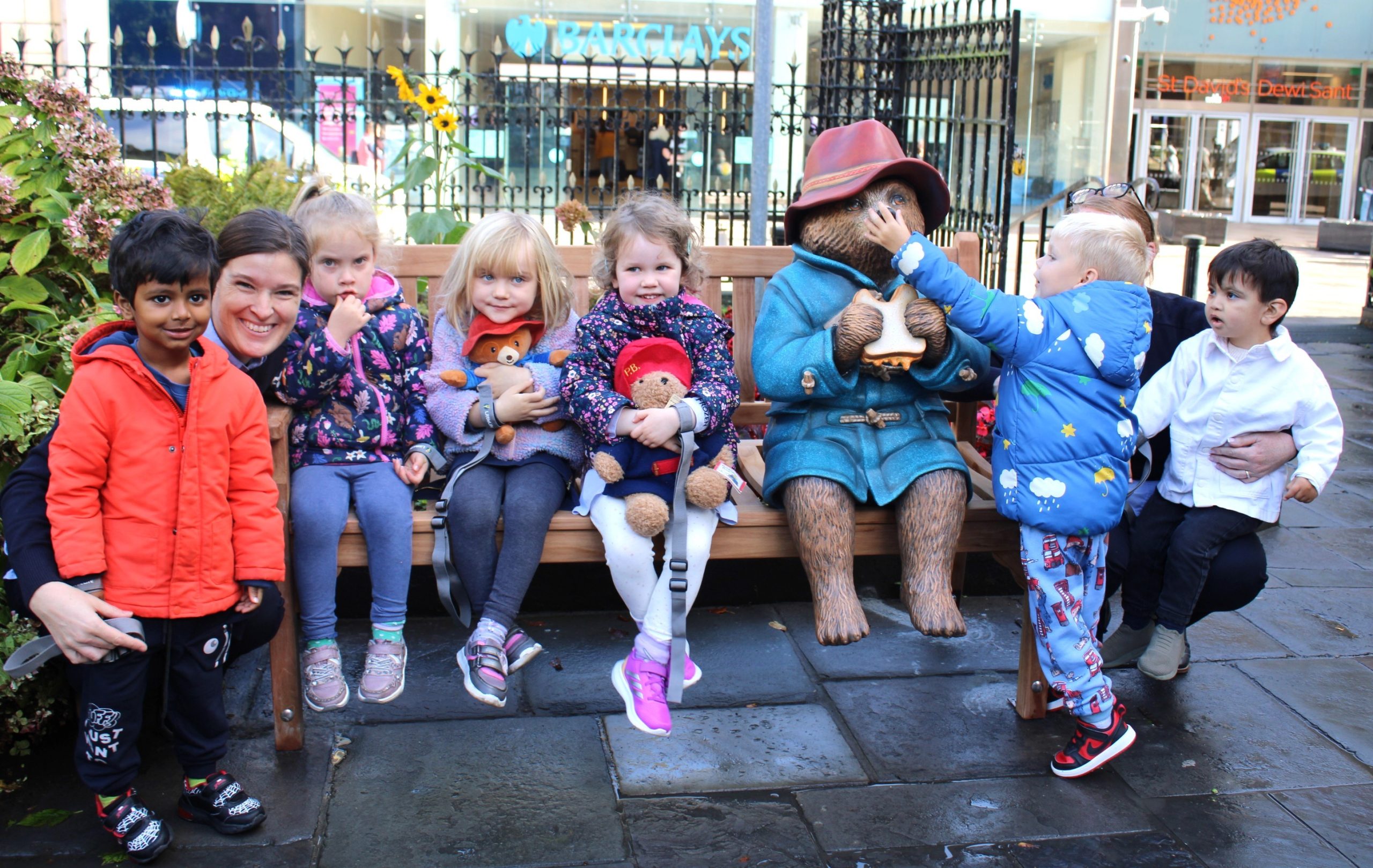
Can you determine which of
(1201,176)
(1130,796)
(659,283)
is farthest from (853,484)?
(1201,176)

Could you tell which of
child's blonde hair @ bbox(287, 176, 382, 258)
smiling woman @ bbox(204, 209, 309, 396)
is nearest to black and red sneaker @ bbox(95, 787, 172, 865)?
smiling woman @ bbox(204, 209, 309, 396)

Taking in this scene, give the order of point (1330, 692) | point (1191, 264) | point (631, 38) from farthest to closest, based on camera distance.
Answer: point (631, 38), point (1191, 264), point (1330, 692)

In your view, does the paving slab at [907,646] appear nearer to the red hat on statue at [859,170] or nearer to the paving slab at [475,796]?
the paving slab at [475,796]

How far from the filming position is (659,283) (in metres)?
2.96

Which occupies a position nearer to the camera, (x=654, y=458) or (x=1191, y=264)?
(x=654, y=458)

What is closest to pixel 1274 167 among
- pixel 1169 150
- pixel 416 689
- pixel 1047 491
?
pixel 1169 150

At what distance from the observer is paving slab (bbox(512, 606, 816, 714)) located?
3342 mm

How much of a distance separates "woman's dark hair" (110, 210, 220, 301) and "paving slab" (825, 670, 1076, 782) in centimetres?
201

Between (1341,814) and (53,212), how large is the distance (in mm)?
3676

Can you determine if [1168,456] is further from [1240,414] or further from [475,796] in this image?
[475,796]

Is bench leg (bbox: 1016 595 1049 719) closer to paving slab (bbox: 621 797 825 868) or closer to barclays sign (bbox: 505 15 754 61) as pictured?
paving slab (bbox: 621 797 825 868)

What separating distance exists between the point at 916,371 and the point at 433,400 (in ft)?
4.18

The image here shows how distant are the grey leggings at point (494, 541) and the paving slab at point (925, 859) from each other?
966 mm

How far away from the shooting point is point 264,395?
9.41ft
